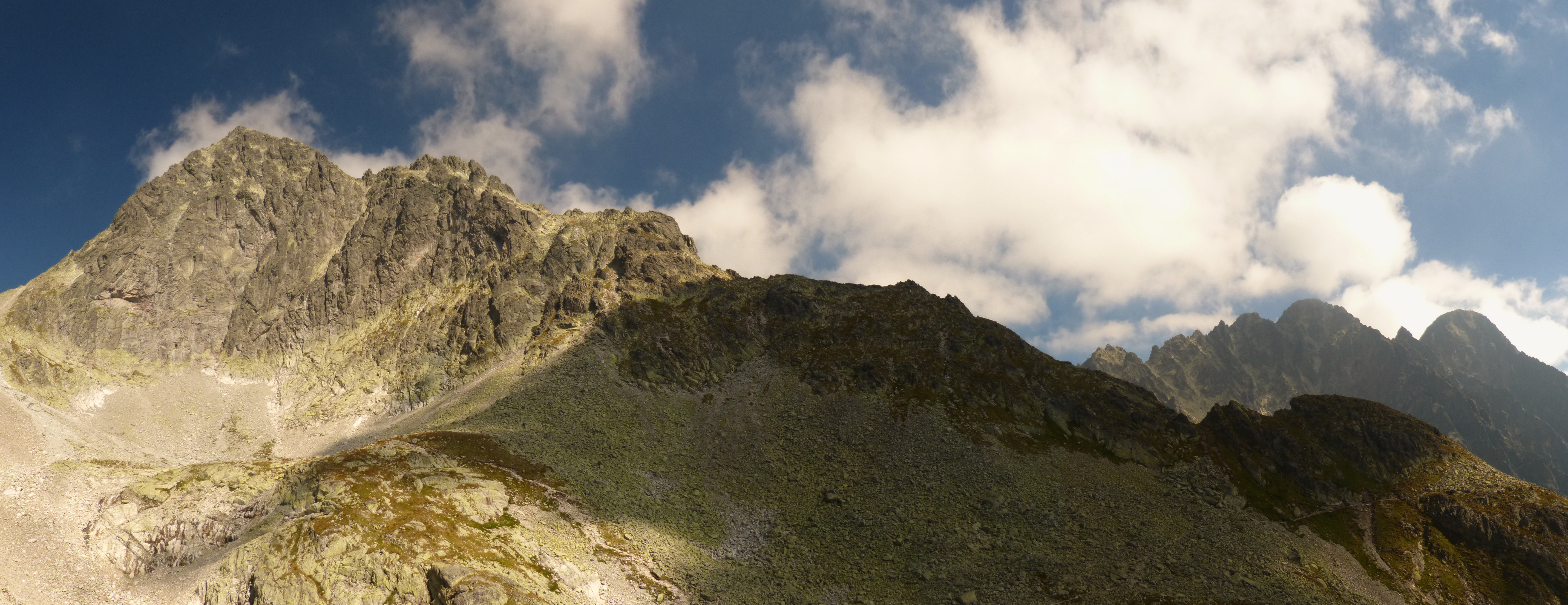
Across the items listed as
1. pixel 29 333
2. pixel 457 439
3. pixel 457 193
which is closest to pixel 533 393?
pixel 457 439

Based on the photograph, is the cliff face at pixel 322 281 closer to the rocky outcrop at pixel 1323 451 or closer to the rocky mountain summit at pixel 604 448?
the rocky mountain summit at pixel 604 448

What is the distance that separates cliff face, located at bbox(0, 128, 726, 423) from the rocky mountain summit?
2.61 ft

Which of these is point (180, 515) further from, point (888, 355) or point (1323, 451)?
point (1323, 451)

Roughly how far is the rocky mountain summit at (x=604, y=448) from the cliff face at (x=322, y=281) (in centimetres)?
79

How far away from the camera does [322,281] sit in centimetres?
15625

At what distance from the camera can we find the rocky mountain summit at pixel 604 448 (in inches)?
2138

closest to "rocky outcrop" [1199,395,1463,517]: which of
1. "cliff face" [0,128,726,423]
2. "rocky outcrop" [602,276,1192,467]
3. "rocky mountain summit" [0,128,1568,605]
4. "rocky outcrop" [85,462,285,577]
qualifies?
"rocky mountain summit" [0,128,1568,605]

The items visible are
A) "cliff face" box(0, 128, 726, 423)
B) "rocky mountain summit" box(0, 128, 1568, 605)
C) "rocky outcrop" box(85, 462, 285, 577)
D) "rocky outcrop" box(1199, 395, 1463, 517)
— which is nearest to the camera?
"rocky outcrop" box(85, 462, 285, 577)

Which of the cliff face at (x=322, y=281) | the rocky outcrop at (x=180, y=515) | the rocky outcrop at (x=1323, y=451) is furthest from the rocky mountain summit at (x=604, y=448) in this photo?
the cliff face at (x=322, y=281)

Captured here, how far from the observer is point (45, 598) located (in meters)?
46.8

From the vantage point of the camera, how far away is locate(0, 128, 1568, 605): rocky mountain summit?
54.3 metres

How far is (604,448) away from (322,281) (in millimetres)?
117646

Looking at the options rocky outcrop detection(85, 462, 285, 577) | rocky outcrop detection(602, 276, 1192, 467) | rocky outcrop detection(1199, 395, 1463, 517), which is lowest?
rocky outcrop detection(85, 462, 285, 577)

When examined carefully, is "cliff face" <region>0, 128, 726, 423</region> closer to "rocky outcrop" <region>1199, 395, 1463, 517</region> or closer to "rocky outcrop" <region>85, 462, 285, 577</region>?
"rocky outcrop" <region>85, 462, 285, 577</region>
